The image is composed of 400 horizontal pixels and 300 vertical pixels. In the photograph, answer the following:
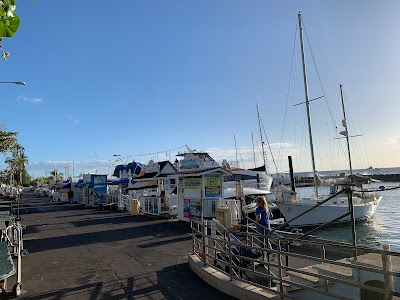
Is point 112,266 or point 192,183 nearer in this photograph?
point 112,266

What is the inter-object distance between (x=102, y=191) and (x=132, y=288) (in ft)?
83.6

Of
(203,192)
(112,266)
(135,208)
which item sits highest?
(203,192)

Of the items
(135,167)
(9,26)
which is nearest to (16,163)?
(135,167)

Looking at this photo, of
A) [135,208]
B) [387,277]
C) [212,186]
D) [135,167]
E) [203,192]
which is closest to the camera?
[387,277]

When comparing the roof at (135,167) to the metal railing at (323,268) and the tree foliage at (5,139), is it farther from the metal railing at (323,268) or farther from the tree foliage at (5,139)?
the metal railing at (323,268)

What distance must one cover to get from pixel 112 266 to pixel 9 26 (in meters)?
7.70

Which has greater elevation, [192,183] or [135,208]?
[192,183]

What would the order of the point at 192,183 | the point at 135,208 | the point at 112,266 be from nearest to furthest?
the point at 112,266
the point at 192,183
the point at 135,208

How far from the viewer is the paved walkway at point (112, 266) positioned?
22.2ft

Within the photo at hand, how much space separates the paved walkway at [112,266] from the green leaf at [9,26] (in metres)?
5.43

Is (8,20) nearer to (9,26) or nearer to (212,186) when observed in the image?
(9,26)

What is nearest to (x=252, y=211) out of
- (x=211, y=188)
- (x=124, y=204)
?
(x=211, y=188)

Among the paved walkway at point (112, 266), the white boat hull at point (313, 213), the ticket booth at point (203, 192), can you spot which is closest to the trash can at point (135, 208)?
the ticket booth at point (203, 192)

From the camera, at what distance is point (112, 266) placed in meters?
8.94
